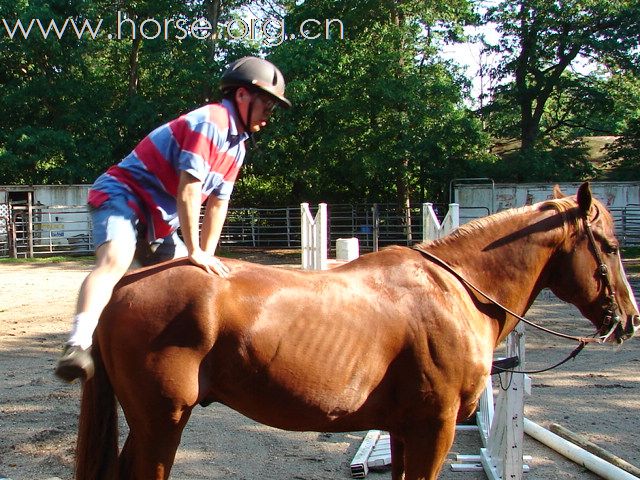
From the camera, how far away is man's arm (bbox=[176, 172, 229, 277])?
2.70 metres

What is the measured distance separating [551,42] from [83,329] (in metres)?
27.6

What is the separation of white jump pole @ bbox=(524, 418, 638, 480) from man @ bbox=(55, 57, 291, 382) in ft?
9.44

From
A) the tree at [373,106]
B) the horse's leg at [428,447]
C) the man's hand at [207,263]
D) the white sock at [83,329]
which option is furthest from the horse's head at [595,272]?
the tree at [373,106]

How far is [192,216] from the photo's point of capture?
271 centimetres

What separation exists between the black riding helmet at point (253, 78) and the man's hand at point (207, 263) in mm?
758

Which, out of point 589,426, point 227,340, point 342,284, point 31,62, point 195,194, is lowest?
point 589,426

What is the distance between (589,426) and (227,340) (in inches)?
156

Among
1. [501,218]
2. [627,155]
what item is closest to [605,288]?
[501,218]

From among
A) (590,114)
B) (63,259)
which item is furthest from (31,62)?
(590,114)

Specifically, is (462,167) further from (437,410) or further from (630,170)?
(437,410)

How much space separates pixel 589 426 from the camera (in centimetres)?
541

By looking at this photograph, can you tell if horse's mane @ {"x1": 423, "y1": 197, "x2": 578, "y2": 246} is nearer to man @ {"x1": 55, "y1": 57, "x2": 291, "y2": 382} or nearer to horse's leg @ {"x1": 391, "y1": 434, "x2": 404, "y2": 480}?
horse's leg @ {"x1": 391, "y1": 434, "x2": 404, "y2": 480}

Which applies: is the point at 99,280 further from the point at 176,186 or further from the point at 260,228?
the point at 260,228

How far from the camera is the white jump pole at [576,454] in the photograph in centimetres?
404
